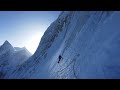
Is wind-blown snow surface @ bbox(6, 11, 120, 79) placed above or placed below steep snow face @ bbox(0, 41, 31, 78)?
below

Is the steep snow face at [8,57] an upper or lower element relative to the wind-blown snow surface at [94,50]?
upper

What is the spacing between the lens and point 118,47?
6.61 meters

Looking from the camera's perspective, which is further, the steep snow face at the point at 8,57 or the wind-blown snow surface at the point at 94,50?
the steep snow face at the point at 8,57

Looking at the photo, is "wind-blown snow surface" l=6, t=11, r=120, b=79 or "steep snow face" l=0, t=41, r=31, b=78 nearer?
"wind-blown snow surface" l=6, t=11, r=120, b=79

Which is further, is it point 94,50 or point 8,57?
point 8,57

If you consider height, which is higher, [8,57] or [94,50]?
[8,57]

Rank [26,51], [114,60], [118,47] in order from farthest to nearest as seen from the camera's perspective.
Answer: [26,51] < [118,47] < [114,60]
